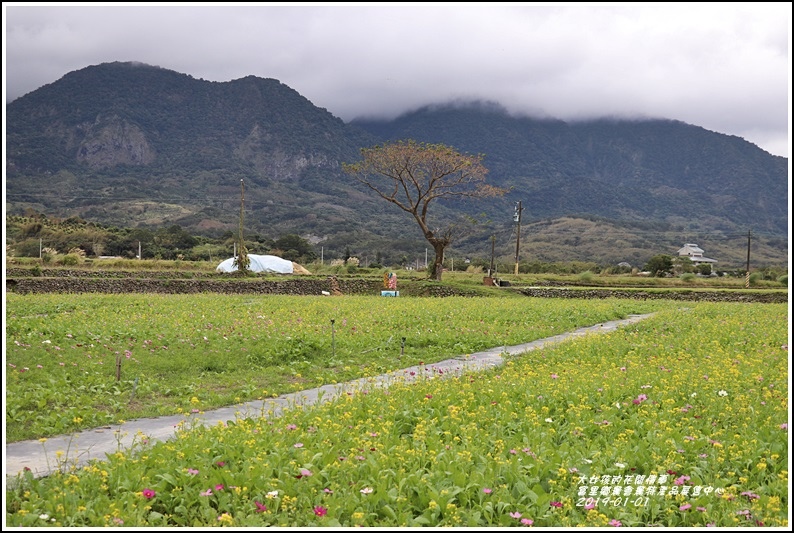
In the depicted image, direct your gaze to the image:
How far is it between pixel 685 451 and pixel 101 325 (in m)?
11.2

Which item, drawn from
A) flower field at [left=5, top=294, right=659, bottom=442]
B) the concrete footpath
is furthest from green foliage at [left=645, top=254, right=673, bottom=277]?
the concrete footpath

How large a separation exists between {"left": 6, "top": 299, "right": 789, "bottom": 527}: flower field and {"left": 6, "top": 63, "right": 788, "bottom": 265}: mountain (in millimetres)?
70837

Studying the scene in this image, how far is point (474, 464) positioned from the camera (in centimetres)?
539

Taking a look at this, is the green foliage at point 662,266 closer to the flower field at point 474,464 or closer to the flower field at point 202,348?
the flower field at point 202,348

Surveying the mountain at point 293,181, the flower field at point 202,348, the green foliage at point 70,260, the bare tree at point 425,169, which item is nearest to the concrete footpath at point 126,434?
the flower field at point 202,348

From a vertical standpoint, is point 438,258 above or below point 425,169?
below

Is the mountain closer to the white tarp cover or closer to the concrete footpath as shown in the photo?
the white tarp cover

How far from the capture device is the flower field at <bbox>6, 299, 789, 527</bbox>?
14.8 ft

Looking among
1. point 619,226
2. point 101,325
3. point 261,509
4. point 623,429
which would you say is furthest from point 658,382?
point 619,226

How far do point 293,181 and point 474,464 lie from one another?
142653mm

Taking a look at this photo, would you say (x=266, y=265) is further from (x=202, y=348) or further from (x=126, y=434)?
(x=126, y=434)

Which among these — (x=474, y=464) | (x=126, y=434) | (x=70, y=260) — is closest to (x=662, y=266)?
(x=70, y=260)

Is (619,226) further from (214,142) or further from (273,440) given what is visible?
(273,440)

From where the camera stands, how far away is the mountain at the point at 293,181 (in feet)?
312
